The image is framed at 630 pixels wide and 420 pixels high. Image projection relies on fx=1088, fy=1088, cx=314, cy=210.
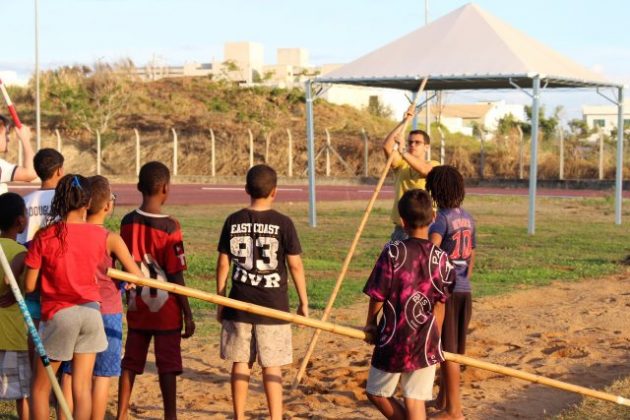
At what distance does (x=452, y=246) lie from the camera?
6816 mm

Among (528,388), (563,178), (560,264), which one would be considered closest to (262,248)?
(528,388)

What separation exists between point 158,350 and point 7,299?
1.00m

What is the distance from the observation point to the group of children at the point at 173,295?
5.62 metres

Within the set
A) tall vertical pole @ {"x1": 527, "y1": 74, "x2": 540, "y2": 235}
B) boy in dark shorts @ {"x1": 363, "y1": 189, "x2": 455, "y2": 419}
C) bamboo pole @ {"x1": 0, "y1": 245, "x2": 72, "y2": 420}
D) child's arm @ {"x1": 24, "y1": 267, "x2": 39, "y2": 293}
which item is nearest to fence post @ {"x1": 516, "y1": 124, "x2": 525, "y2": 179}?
tall vertical pole @ {"x1": 527, "y1": 74, "x2": 540, "y2": 235}

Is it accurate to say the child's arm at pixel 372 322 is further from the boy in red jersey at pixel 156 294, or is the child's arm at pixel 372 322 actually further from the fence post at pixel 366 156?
the fence post at pixel 366 156

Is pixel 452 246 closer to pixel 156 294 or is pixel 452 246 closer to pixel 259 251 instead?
pixel 259 251

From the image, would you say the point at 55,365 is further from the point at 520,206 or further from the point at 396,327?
the point at 520,206

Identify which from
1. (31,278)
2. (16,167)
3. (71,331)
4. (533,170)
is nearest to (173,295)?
(71,331)

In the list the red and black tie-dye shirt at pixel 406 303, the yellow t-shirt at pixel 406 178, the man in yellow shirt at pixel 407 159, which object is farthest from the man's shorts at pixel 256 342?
the yellow t-shirt at pixel 406 178

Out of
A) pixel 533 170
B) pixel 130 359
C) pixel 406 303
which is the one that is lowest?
pixel 130 359

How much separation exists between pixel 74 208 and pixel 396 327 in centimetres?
180

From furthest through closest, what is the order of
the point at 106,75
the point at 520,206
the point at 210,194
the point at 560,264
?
the point at 106,75
the point at 210,194
the point at 520,206
the point at 560,264

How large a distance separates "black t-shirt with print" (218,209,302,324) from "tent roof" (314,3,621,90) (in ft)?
41.5

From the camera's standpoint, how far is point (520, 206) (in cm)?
2747
